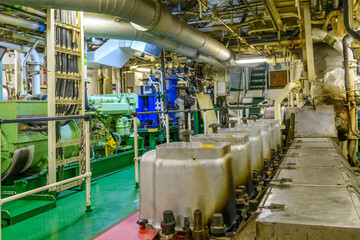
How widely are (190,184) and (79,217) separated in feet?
6.83

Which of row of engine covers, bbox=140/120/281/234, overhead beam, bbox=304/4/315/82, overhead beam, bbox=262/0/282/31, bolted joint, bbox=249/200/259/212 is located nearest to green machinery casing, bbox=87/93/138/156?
overhead beam, bbox=262/0/282/31

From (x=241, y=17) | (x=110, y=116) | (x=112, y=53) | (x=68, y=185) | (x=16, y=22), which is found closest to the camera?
(x=68, y=185)

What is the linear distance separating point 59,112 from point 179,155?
301 cm

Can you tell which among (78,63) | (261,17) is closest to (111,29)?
(78,63)

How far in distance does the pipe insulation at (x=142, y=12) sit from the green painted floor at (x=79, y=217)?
2.19 m

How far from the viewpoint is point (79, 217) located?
303 cm

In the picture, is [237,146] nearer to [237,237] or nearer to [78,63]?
[237,237]

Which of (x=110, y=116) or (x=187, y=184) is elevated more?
(x=110, y=116)

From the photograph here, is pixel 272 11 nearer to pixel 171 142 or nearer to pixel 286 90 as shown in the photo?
pixel 286 90

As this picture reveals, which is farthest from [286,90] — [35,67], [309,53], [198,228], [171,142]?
[35,67]

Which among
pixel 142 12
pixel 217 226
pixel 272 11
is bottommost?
pixel 217 226

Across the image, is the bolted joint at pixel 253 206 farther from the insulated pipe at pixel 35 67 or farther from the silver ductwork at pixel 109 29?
the insulated pipe at pixel 35 67

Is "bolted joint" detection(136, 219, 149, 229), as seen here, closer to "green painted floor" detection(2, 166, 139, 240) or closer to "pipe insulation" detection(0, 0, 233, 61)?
"green painted floor" detection(2, 166, 139, 240)

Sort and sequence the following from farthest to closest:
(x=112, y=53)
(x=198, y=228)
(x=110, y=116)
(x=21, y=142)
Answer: (x=112, y=53) < (x=110, y=116) < (x=21, y=142) < (x=198, y=228)
